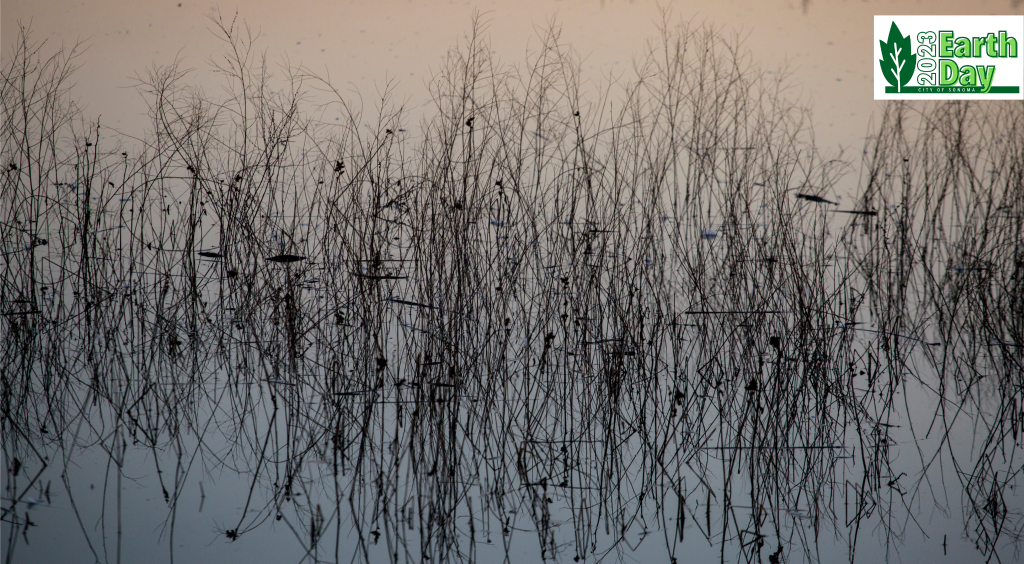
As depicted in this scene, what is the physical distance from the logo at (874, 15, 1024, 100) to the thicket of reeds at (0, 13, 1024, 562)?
0.41 ft

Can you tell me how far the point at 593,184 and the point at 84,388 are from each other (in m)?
1.69

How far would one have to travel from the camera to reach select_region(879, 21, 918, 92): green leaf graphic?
2.93m

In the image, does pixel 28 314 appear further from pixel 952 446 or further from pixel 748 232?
pixel 952 446

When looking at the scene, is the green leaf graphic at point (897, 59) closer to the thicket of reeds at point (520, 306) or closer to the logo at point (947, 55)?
the logo at point (947, 55)

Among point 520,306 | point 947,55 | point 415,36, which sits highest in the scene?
point 415,36

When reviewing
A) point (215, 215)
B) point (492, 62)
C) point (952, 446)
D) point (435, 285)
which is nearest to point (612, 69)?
point (492, 62)

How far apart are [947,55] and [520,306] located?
2.23m

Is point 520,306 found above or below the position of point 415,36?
below

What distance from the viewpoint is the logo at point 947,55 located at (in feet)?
9.52

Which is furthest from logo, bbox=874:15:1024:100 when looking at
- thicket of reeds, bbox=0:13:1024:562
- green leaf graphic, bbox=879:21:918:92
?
thicket of reeds, bbox=0:13:1024:562

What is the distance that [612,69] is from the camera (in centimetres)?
279

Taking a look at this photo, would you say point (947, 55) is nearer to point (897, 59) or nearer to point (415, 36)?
point (897, 59)

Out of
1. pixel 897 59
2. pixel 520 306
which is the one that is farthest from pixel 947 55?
pixel 520 306

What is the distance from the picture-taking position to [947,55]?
291cm
